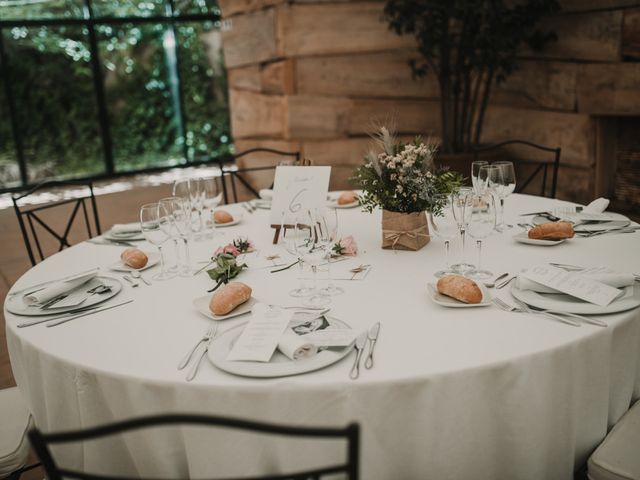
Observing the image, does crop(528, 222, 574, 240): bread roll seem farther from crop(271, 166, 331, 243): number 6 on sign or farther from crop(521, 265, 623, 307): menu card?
crop(271, 166, 331, 243): number 6 on sign

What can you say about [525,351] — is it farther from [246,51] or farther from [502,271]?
[246,51]

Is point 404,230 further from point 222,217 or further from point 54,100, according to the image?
point 54,100

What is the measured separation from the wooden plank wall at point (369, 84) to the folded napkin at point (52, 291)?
297 cm

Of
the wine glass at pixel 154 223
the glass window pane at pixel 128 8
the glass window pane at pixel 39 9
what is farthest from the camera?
the glass window pane at pixel 128 8

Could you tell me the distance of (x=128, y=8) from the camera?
801 cm

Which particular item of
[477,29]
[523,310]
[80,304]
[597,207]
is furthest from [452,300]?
[477,29]

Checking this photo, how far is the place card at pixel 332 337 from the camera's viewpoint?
1.22m

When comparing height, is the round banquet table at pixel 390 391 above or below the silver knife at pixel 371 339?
below

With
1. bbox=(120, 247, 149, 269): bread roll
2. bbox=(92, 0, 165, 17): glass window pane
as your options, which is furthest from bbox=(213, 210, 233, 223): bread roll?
bbox=(92, 0, 165, 17): glass window pane

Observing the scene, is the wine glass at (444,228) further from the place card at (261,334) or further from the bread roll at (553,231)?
the place card at (261,334)

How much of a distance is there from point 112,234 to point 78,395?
1.10 m

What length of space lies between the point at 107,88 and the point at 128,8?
1.11 metres

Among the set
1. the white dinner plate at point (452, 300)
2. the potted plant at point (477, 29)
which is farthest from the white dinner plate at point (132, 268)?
the potted plant at point (477, 29)

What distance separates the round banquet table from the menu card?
55mm
